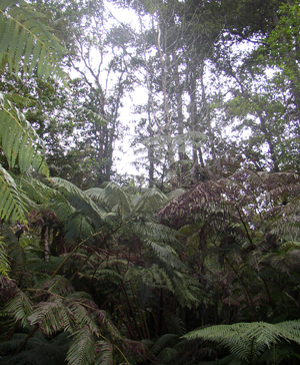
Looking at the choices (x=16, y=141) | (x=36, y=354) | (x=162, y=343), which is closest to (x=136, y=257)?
(x=162, y=343)

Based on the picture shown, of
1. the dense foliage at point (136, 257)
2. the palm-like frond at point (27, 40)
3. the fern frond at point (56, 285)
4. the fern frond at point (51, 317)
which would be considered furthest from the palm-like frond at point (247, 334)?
the palm-like frond at point (27, 40)

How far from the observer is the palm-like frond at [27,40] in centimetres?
107

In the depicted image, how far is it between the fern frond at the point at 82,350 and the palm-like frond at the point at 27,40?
146cm

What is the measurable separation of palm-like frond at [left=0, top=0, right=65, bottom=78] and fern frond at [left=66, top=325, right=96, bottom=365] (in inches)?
57.5

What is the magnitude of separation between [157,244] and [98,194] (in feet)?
3.51

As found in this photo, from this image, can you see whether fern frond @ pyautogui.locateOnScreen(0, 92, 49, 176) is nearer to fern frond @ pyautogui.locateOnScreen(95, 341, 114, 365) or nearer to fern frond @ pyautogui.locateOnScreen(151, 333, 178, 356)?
fern frond @ pyautogui.locateOnScreen(95, 341, 114, 365)

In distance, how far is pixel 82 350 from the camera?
1.60 m

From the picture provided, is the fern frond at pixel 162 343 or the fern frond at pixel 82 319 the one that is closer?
the fern frond at pixel 82 319

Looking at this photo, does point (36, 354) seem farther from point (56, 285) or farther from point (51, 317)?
point (51, 317)

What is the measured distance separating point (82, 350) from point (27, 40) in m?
1.60

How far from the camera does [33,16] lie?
42.5 inches

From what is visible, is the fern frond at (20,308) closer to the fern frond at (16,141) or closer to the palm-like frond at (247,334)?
the fern frond at (16,141)

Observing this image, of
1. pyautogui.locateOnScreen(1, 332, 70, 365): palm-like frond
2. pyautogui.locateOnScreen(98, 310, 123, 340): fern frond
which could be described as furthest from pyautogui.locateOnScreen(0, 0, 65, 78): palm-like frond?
pyautogui.locateOnScreen(1, 332, 70, 365): palm-like frond

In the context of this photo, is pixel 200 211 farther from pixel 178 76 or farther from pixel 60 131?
pixel 178 76
